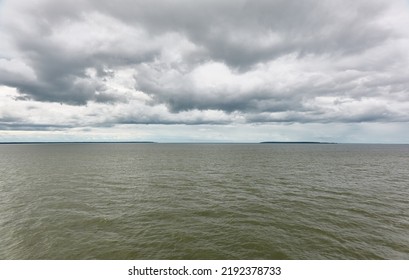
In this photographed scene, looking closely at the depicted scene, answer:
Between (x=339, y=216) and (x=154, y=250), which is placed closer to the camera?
(x=154, y=250)

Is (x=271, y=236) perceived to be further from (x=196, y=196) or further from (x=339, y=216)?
(x=196, y=196)

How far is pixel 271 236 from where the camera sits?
19281mm

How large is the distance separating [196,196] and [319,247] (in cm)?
1942

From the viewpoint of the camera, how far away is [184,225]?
21.7 metres

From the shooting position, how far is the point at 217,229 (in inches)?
817

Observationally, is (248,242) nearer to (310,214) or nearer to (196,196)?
(310,214)
